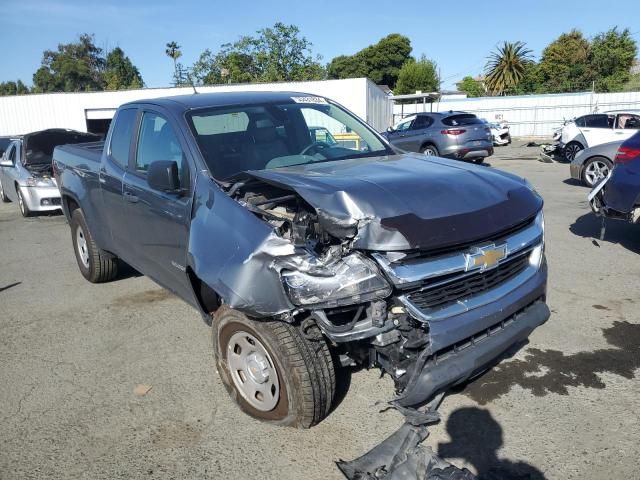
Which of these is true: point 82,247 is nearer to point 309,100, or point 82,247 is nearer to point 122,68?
point 309,100

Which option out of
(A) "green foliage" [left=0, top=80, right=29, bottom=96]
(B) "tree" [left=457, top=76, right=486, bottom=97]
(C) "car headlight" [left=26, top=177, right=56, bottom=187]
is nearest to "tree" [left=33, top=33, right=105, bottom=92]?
(A) "green foliage" [left=0, top=80, right=29, bottom=96]

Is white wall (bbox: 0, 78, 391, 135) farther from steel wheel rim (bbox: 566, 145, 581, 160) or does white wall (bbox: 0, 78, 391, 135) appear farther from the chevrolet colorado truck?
the chevrolet colorado truck

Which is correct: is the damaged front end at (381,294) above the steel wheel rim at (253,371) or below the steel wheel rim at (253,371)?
above

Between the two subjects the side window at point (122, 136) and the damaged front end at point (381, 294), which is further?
the side window at point (122, 136)

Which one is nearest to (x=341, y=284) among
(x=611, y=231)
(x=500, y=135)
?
(x=611, y=231)

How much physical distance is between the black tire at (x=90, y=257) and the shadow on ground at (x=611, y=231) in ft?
19.9

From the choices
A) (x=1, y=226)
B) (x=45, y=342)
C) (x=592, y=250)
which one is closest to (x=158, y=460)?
(x=45, y=342)

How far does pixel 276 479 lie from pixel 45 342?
2.87 m

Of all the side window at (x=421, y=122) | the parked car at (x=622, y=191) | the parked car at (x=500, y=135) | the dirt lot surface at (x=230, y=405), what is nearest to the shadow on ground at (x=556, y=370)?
the dirt lot surface at (x=230, y=405)

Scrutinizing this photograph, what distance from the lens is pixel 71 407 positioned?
3553 millimetres

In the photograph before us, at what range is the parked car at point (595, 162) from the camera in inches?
447

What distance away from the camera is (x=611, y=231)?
7.66 meters

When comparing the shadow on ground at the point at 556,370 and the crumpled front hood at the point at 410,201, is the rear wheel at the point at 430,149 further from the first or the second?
the crumpled front hood at the point at 410,201

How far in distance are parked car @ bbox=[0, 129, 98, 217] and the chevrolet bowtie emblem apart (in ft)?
33.1
